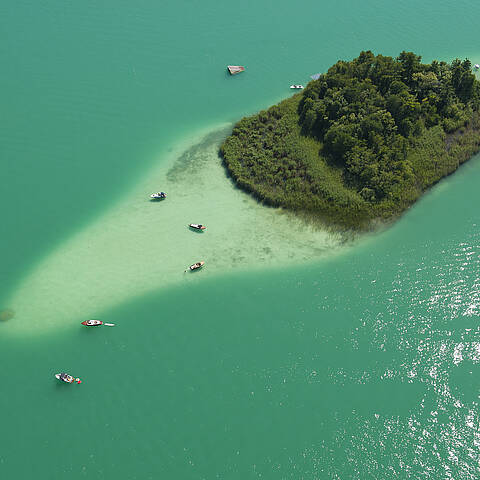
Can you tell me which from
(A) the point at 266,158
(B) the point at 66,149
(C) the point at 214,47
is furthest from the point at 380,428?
(C) the point at 214,47

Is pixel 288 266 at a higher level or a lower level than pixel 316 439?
higher

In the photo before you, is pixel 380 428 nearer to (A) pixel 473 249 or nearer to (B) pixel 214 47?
(A) pixel 473 249

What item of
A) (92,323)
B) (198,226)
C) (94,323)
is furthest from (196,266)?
(92,323)

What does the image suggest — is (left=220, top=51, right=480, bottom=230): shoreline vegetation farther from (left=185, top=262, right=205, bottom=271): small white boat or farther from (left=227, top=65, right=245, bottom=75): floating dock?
(left=185, top=262, right=205, bottom=271): small white boat

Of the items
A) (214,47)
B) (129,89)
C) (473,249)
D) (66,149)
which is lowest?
(473,249)

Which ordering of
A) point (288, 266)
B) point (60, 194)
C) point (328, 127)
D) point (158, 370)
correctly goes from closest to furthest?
Result: point (158, 370) < point (288, 266) < point (60, 194) < point (328, 127)

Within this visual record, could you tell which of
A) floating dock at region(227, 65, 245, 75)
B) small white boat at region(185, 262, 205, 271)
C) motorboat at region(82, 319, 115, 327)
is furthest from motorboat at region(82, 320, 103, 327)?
floating dock at region(227, 65, 245, 75)
